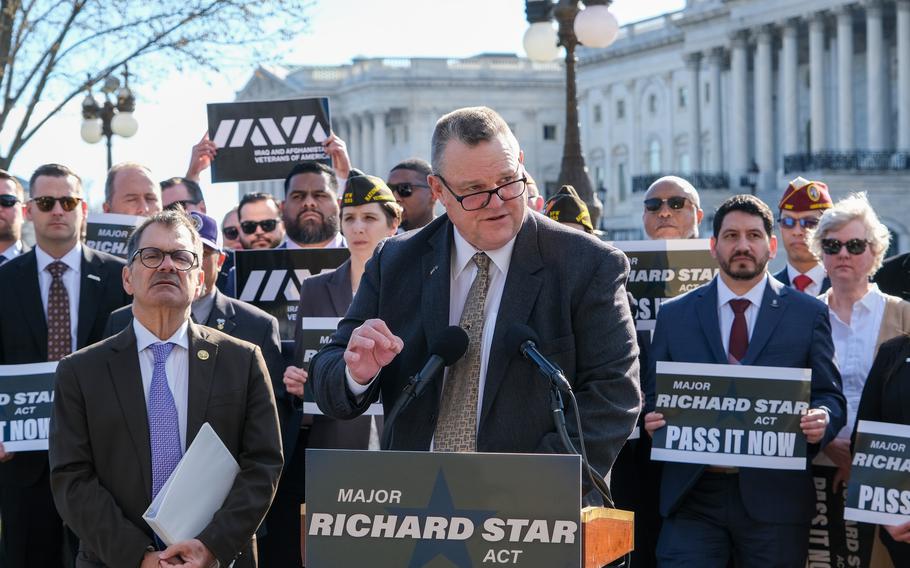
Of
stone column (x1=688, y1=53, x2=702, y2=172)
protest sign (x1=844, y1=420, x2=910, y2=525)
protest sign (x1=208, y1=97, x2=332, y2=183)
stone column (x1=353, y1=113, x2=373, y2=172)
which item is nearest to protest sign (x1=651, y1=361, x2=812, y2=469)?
protest sign (x1=844, y1=420, x2=910, y2=525)

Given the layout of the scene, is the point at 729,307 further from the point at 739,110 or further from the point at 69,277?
the point at 739,110

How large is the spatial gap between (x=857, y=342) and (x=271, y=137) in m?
5.01

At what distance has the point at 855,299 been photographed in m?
7.90

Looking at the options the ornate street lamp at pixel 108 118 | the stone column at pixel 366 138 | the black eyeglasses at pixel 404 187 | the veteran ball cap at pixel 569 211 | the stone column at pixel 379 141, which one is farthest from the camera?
the stone column at pixel 366 138

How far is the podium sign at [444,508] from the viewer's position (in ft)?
12.9

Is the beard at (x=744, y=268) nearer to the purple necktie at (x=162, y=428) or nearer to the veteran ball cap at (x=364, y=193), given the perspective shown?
the veteran ball cap at (x=364, y=193)


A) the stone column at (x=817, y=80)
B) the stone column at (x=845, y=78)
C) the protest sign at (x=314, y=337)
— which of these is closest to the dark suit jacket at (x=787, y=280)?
the protest sign at (x=314, y=337)

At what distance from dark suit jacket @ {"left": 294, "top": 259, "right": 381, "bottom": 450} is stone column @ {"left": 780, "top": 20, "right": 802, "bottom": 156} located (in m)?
72.5

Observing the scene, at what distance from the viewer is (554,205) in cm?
850

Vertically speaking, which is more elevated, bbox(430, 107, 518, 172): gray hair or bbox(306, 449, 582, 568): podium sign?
bbox(430, 107, 518, 172): gray hair

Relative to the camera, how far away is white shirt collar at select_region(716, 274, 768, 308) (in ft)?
24.6

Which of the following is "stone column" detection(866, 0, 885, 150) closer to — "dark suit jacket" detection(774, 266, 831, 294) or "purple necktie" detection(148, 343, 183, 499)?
"dark suit jacket" detection(774, 266, 831, 294)

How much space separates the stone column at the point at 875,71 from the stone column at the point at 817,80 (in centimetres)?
427

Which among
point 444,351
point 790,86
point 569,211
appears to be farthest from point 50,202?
point 790,86
